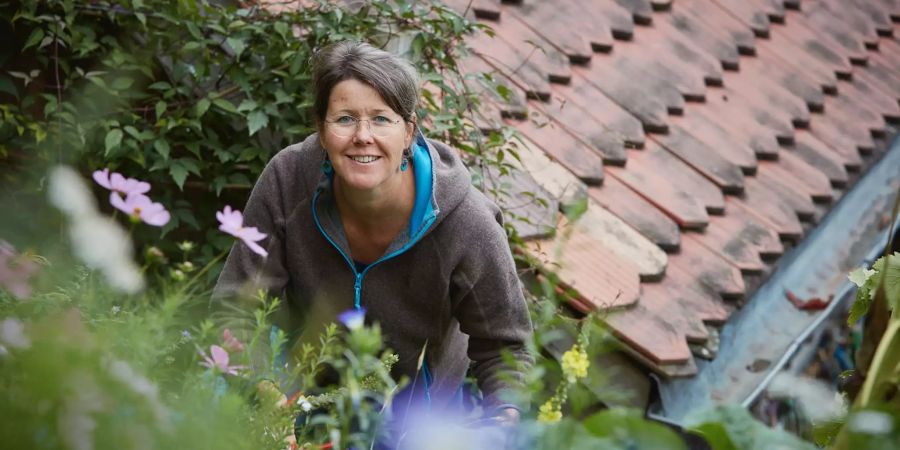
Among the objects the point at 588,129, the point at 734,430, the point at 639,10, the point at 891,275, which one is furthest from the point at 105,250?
the point at 639,10

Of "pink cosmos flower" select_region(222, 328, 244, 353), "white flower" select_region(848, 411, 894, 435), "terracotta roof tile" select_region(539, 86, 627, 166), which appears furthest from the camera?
"terracotta roof tile" select_region(539, 86, 627, 166)

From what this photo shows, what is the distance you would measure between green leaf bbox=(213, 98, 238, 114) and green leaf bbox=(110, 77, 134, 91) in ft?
0.78

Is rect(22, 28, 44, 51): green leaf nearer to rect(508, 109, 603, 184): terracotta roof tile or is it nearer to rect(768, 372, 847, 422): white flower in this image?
rect(508, 109, 603, 184): terracotta roof tile

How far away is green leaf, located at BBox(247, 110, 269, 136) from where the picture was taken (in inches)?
115

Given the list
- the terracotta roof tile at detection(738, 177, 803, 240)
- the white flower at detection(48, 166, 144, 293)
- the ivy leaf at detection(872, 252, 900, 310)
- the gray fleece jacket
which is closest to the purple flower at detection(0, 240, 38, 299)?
the white flower at detection(48, 166, 144, 293)

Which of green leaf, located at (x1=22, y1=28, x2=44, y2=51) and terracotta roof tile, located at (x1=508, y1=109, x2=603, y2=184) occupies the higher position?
terracotta roof tile, located at (x1=508, y1=109, x2=603, y2=184)

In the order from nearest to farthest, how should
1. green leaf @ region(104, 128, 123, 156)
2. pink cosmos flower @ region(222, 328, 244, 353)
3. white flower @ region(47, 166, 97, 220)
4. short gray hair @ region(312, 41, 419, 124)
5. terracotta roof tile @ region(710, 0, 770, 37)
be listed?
white flower @ region(47, 166, 97, 220)
pink cosmos flower @ region(222, 328, 244, 353)
short gray hair @ region(312, 41, 419, 124)
green leaf @ region(104, 128, 123, 156)
terracotta roof tile @ region(710, 0, 770, 37)

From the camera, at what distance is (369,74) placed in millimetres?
2162

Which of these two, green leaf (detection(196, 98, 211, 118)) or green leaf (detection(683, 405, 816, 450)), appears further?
green leaf (detection(196, 98, 211, 118))

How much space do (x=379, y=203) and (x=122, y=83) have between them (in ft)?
3.52

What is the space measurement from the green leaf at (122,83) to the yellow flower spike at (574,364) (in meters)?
2.36

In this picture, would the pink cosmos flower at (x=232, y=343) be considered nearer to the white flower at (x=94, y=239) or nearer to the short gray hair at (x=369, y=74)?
the white flower at (x=94, y=239)

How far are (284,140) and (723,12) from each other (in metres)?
2.72

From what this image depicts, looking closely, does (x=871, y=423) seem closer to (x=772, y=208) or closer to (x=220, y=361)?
(x=220, y=361)
